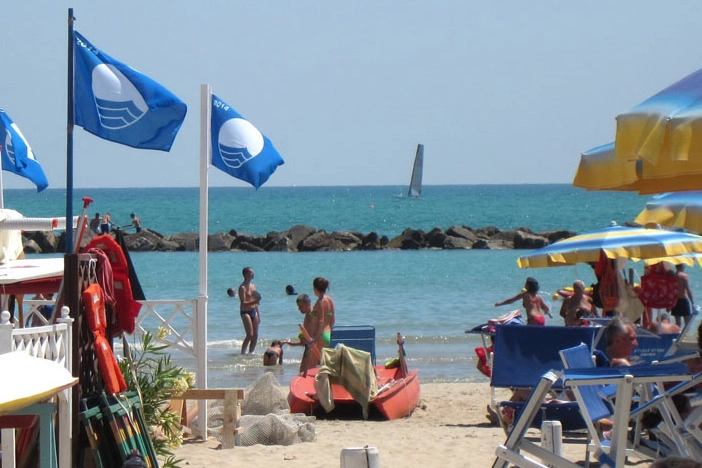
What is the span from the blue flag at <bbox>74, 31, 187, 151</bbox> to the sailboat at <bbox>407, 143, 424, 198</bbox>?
8754 centimetres

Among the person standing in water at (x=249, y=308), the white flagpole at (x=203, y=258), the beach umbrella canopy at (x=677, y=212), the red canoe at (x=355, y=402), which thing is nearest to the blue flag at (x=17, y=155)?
the white flagpole at (x=203, y=258)

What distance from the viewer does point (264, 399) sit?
1059 cm

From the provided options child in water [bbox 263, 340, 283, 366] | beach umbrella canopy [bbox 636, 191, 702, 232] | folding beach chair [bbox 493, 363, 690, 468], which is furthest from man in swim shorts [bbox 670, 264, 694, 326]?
folding beach chair [bbox 493, 363, 690, 468]

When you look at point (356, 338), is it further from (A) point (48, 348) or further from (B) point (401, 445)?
(A) point (48, 348)

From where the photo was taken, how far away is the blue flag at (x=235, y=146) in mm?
9688

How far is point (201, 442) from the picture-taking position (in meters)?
9.31

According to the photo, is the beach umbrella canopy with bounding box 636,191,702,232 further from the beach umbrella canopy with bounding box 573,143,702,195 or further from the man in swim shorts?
the man in swim shorts

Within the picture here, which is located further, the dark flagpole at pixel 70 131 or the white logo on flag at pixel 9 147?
the white logo on flag at pixel 9 147

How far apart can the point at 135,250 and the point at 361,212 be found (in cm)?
4098

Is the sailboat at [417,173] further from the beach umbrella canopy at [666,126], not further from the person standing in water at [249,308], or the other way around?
the beach umbrella canopy at [666,126]

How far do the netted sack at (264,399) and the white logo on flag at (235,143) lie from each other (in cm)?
232

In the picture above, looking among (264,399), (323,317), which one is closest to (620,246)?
(323,317)

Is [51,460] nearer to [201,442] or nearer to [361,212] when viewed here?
[201,442]

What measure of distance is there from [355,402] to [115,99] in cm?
473
